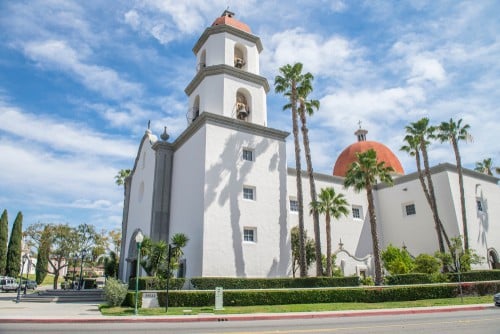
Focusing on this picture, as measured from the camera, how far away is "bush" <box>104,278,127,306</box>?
18.8 metres

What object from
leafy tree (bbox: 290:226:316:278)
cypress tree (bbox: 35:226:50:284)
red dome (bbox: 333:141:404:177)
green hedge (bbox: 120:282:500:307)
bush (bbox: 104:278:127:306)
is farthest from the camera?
cypress tree (bbox: 35:226:50:284)

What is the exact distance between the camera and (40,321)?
43.7 feet

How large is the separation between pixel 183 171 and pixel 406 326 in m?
18.4

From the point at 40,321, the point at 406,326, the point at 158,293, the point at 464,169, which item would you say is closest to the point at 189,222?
the point at 158,293

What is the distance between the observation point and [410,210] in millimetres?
34969

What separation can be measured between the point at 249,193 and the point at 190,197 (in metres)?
3.99

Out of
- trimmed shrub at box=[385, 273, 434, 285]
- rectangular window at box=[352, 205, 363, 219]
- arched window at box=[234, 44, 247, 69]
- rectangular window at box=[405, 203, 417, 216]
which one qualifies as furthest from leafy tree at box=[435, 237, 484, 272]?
arched window at box=[234, 44, 247, 69]

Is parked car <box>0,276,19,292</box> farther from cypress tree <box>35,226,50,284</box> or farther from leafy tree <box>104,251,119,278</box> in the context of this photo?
leafy tree <box>104,251,119,278</box>

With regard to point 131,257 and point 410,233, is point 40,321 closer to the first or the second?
point 131,257

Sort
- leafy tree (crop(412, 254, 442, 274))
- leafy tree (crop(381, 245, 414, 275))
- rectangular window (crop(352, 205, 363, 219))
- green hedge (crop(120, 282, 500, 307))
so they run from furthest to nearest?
rectangular window (crop(352, 205, 363, 219))
leafy tree (crop(381, 245, 414, 275))
leafy tree (crop(412, 254, 442, 274))
green hedge (crop(120, 282, 500, 307))

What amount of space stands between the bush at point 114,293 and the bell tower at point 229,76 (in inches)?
499

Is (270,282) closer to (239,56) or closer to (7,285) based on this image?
(239,56)

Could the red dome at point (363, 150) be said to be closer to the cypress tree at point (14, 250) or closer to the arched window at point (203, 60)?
the arched window at point (203, 60)

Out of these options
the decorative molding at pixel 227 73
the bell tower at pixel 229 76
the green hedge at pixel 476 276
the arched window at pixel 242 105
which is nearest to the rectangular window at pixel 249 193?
the bell tower at pixel 229 76
